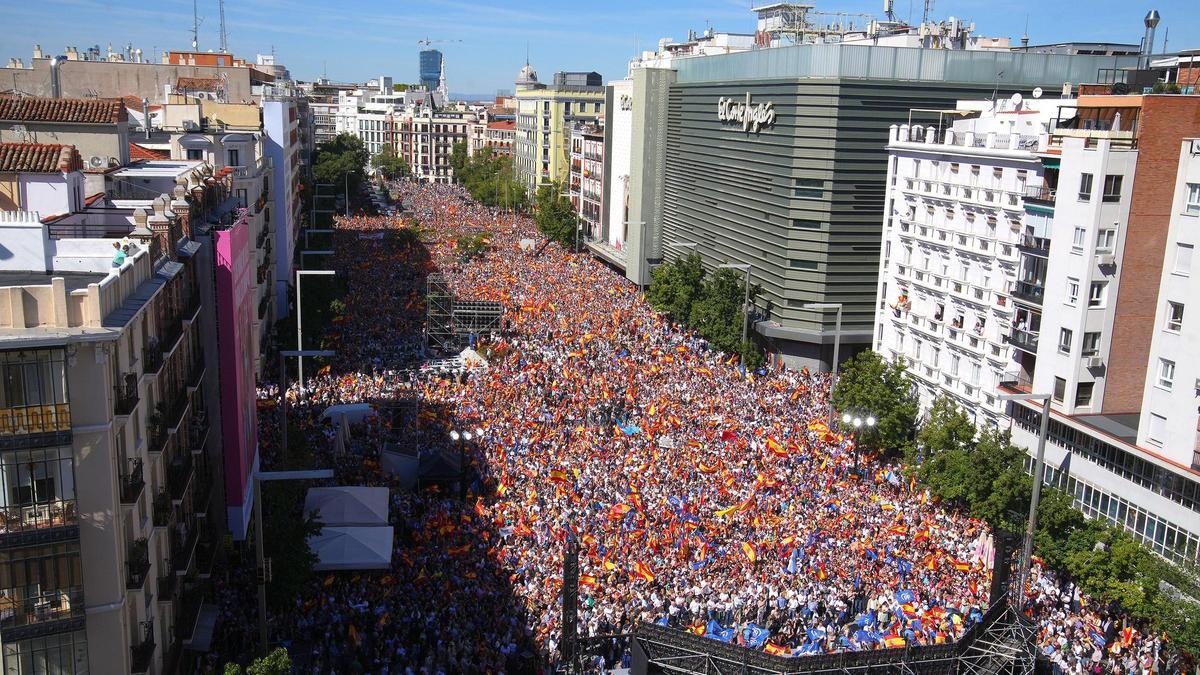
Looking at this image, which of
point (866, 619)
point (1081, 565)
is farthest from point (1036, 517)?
point (866, 619)

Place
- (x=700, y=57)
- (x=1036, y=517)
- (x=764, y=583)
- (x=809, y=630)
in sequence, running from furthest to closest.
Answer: (x=700, y=57) → (x=1036, y=517) → (x=764, y=583) → (x=809, y=630)

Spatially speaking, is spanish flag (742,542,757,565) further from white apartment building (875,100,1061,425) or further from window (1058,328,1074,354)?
white apartment building (875,100,1061,425)

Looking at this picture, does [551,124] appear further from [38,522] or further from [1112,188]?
[38,522]

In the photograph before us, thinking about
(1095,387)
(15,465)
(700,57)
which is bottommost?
(1095,387)

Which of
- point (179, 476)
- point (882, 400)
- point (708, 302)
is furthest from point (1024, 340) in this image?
point (179, 476)

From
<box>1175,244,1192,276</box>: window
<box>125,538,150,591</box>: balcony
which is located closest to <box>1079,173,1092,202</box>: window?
<box>1175,244,1192,276</box>: window

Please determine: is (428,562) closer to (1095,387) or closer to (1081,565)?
(1081,565)
